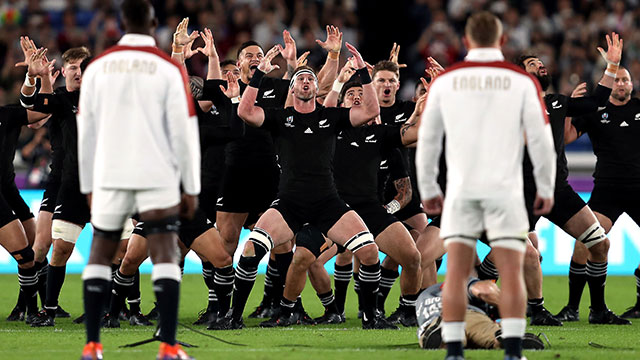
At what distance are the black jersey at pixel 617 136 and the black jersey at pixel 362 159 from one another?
7.57 ft

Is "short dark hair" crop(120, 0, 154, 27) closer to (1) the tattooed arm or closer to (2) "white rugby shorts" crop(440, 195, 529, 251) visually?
(2) "white rugby shorts" crop(440, 195, 529, 251)

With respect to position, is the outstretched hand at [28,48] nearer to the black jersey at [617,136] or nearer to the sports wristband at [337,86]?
the sports wristband at [337,86]

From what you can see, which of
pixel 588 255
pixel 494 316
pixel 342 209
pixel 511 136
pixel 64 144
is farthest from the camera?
pixel 588 255

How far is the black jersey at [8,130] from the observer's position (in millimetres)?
10023

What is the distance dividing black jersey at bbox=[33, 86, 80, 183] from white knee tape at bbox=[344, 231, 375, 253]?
2.66 meters

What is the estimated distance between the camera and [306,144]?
955 centimetres

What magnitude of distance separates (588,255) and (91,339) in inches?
228

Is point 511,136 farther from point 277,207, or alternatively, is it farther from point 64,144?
point 64,144

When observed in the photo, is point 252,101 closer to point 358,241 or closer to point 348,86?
point 358,241

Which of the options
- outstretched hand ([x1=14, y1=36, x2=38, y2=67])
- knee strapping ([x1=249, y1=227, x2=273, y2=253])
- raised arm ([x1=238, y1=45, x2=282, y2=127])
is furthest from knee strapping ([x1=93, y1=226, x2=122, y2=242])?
outstretched hand ([x1=14, y1=36, x2=38, y2=67])

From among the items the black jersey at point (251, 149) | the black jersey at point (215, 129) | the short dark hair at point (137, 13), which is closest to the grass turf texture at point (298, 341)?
the black jersey at point (215, 129)

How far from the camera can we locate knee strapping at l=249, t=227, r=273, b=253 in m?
9.25

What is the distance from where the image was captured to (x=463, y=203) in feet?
21.5

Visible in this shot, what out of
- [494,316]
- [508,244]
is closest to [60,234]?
[494,316]
